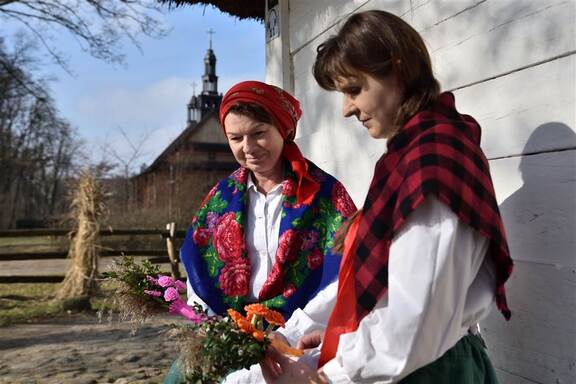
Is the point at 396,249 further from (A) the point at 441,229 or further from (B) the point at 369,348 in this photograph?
(B) the point at 369,348

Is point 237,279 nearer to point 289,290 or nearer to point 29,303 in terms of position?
point 289,290

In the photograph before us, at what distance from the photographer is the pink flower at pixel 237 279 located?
1.97 m

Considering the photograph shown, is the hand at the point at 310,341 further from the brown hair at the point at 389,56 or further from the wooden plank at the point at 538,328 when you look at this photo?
the brown hair at the point at 389,56

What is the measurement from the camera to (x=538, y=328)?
155cm

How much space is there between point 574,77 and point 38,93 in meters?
16.6

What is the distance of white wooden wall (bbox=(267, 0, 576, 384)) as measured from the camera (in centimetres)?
144

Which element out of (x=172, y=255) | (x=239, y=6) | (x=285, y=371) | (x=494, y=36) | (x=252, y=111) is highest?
(x=239, y=6)

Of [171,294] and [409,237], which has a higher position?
[409,237]

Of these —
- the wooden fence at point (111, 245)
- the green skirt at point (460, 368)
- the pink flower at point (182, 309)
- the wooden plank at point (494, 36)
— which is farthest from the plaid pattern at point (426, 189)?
the wooden fence at point (111, 245)

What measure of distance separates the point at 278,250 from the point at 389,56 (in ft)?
3.02

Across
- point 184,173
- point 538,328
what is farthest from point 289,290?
point 184,173

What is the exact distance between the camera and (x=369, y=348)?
1.09 m

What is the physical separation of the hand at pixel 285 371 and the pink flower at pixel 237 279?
2.07 feet

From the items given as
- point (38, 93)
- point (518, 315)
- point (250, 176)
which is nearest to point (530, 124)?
point (518, 315)
